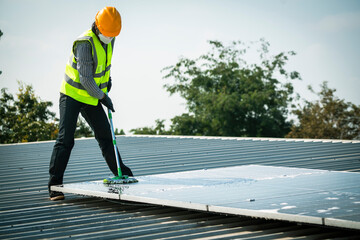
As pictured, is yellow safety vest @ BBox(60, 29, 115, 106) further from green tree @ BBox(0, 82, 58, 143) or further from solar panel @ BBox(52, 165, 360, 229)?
green tree @ BBox(0, 82, 58, 143)

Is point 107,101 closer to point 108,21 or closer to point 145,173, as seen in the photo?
point 108,21

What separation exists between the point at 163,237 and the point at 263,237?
56cm

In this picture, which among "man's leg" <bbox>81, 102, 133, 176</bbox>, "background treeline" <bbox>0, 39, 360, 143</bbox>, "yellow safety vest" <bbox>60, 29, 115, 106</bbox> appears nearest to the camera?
"yellow safety vest" <bbox>60, 29, 115, 106</bbox>

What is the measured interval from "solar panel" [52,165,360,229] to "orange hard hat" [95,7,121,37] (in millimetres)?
1292

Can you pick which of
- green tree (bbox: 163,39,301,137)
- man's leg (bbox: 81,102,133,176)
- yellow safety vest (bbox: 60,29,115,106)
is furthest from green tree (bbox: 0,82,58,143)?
yellow safety vest (bbox: 60,29,115,106)

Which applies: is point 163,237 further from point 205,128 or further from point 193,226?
point 205,128

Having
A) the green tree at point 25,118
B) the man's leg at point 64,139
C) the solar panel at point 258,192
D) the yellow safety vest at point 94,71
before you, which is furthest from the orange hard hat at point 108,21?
the green tree at point 25,118

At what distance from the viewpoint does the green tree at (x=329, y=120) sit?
27234 millimetres

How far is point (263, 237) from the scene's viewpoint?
3162 millimetres

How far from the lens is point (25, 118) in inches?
1040

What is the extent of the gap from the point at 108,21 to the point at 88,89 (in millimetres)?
602

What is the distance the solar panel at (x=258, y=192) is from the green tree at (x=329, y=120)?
22.6 meters

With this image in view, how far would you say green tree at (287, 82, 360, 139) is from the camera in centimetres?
2723

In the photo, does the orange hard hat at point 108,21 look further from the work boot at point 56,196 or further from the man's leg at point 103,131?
the work boot at point 56,196
